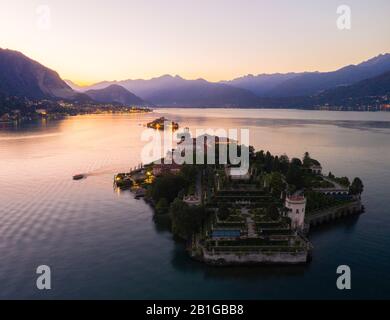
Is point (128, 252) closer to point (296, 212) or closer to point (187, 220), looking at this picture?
point (187, 220)

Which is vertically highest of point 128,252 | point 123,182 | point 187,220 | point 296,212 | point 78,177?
point 296,212

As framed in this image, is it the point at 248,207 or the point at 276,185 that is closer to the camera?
the point at 248,207

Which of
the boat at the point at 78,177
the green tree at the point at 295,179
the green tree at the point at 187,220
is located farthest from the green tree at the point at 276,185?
the boat at the point at 78,177

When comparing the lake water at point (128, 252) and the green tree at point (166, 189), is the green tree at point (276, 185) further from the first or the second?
the green tree at point (166, 189)

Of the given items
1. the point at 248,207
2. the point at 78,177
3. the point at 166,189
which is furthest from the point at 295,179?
the point at 78,177

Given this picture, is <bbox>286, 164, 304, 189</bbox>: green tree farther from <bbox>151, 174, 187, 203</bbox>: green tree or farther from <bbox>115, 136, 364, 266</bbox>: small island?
<bbox>151, 174, 187, 203</bbox>: green tree
